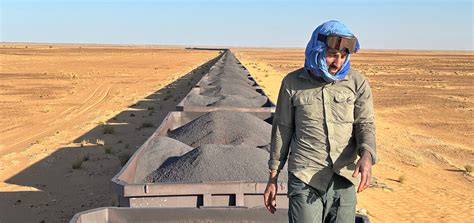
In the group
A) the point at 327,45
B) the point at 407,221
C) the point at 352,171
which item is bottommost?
the point at 407,221

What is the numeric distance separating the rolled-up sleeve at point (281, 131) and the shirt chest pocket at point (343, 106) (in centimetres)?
29

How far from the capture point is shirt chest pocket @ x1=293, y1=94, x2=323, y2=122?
10.7 feet

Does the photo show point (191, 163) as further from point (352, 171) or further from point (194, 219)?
point (352, 171)

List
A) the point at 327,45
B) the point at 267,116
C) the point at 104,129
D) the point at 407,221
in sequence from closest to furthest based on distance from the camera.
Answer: the point at 327,45 < the point at 407,221 < the point at 267,116 < the point at 104,129

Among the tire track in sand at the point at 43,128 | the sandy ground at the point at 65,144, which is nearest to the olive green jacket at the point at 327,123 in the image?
the sandy ground at the point at 65,144

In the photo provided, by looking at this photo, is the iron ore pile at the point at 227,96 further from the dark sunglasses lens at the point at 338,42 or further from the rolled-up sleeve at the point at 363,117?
the dark sunglasses lens at the point at 338,42

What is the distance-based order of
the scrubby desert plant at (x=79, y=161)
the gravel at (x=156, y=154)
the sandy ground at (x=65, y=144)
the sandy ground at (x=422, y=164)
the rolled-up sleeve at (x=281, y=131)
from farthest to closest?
1. the scrubby desert plant at (x=79, y=161)
2. the sandy ground at (x=422, y=164)
3. the sandy ground at (x=65, y=144)
4. the gravel at (x=156, y=154)
5. the rolled-up sleeve at (x=281, y=131)

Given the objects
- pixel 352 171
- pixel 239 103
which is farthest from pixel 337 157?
pixel 239 103

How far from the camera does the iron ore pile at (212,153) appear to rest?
5.99 metres

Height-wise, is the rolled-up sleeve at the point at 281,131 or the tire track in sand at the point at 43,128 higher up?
the rolled-up sleeve at the point at 281,131

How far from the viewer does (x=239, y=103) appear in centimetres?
1188

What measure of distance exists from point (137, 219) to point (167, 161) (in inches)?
88.1

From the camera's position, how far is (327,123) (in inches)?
128

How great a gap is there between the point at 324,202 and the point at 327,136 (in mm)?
416
